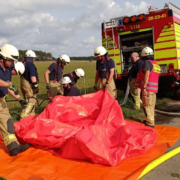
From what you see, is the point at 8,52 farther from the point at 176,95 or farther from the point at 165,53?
the point at 176,95

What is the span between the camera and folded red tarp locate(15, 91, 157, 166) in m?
3.20

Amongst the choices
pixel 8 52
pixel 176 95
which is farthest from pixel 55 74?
pixel 176 95

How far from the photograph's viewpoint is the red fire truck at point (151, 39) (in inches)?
272

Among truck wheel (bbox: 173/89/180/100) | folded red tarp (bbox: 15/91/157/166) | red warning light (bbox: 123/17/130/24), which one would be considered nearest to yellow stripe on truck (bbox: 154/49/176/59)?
red warning light (bbox: 123/17/130/24)

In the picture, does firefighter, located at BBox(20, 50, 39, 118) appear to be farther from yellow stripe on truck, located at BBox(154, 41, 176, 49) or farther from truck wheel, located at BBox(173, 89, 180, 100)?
truck wheel, located at BBox(173, 89, 180, 100)

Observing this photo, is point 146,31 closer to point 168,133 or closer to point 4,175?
point 168,133

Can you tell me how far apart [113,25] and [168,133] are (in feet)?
14.5

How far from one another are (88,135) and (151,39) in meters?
5.56

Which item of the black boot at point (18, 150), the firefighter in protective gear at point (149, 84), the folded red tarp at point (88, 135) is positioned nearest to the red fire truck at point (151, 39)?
the firefighter in protective gear at point (149, 84)

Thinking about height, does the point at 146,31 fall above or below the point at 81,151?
above

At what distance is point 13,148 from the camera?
3.67 m

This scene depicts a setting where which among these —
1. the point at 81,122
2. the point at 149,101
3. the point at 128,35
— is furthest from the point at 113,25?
the point at 81,122

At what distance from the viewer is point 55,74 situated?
6207 millimetres

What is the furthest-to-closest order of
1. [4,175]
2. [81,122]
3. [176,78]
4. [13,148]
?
[176,78], [81,122], [13,148], [4,175]
